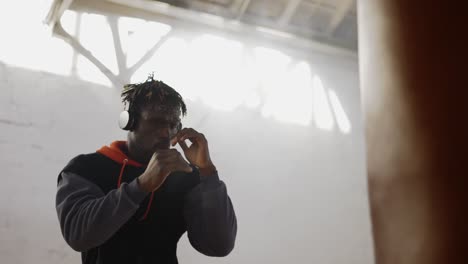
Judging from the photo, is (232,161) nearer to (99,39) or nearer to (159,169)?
(99,39)

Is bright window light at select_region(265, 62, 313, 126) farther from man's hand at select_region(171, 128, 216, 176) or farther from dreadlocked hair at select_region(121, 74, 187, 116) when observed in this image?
man's hand at select_region(171, 128, 216, 176)

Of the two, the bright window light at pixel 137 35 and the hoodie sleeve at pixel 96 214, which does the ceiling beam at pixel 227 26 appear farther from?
the hoodie sleeve at pixel 96 214

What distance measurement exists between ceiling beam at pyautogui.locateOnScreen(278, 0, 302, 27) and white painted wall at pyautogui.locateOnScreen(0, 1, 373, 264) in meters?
0.74

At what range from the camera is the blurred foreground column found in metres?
0.53

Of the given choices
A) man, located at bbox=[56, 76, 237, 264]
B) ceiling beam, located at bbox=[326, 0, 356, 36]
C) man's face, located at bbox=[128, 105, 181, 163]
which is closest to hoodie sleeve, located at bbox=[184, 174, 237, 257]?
man, located at bbox=[56, 76, 237, 264]

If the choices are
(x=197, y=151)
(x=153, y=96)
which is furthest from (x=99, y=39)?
(x=197, y=151)

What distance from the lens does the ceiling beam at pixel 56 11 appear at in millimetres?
5594

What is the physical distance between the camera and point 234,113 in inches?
252

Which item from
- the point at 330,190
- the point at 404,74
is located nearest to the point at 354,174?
the point at 330,190

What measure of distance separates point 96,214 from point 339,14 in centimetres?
597

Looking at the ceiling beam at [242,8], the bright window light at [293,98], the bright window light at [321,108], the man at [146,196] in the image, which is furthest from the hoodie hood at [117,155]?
the bright window light at [321,108]

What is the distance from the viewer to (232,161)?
616cm

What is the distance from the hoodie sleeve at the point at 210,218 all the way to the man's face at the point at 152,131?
26cm

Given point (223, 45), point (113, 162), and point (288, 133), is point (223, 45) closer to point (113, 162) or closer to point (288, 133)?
point (288, 133)
